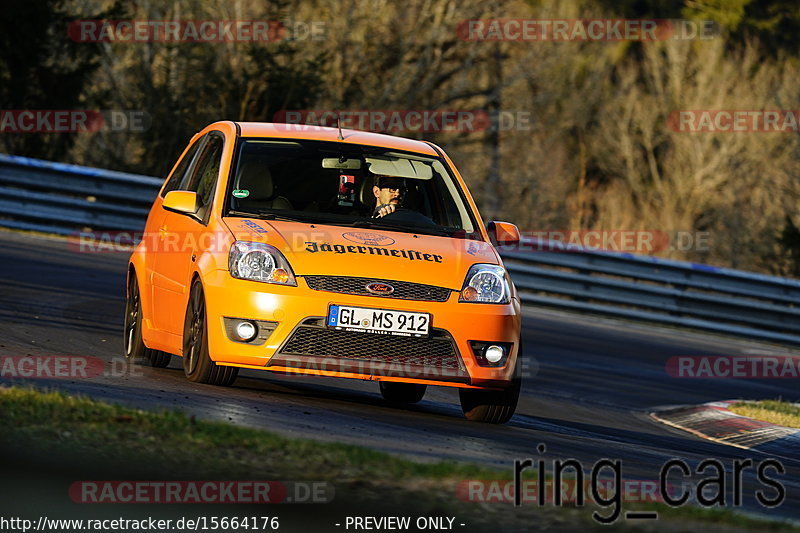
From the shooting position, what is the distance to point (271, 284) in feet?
29.9

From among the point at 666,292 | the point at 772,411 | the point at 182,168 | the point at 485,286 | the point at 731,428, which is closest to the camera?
the point at 485,286

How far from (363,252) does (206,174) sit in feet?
5.70

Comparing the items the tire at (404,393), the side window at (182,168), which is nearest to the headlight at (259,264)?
the side window at (182,168)

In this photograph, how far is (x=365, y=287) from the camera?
9141mm

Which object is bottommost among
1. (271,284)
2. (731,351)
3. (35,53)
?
(731,351)

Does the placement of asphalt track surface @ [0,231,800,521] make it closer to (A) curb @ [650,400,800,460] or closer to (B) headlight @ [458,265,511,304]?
(A) curb @ [650,400,800,460]

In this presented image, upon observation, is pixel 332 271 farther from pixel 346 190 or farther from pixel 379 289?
pixel 346 190

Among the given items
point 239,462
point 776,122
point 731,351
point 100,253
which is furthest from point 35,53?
point 776,122

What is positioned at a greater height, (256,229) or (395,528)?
(256,229)

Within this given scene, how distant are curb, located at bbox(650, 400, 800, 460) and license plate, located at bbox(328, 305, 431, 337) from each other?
3.53 meters

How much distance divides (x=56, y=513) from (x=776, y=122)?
146 feet

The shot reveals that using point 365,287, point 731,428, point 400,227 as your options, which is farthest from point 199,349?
point 731,428

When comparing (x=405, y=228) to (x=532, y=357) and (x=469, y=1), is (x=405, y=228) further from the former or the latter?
(x=469, y=1)

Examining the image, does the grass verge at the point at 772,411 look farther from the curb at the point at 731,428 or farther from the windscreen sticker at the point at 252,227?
the windscreen sticker at the point at 252,227
